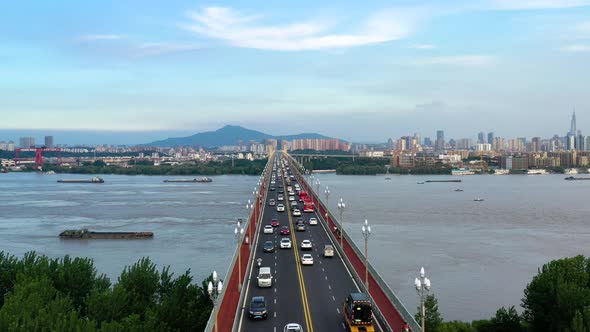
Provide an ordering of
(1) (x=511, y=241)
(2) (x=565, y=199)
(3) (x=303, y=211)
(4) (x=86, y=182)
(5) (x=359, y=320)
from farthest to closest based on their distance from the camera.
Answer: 1. (4) (x=86, y=182)
2. (2) (x=565, y=199)
3. (3) (x=303, y=211)
4. (1) (x=511, y=241)
5. (5) (x=359, y=320)

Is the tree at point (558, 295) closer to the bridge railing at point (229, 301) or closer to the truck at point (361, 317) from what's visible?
the truck at point (361, 317)

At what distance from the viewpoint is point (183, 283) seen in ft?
42.3

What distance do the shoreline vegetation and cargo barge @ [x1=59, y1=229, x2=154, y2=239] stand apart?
1444 cm

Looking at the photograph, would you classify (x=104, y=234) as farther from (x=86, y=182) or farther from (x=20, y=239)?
(x=86, y=182)

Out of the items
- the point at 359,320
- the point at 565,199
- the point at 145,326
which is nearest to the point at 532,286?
the point at 359,320

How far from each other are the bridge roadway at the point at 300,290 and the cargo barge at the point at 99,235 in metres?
10.6

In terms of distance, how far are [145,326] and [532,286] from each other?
8733 millimetres

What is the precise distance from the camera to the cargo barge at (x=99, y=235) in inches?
1129

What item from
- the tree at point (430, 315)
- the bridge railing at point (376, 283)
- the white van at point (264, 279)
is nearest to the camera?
the bridge railing at point (376, 283)

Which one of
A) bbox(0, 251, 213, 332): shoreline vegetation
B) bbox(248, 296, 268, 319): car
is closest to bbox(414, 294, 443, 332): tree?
bbox(248, 296, 268, 319): car

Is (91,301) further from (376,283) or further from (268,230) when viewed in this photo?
(268,230)

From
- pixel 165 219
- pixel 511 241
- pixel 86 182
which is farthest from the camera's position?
pixel 86 182

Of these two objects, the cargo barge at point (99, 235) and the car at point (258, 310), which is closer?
the car at point (258, 310)

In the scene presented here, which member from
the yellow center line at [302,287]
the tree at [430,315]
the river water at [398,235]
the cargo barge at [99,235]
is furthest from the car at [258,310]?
the cargo barge at [99,235]
